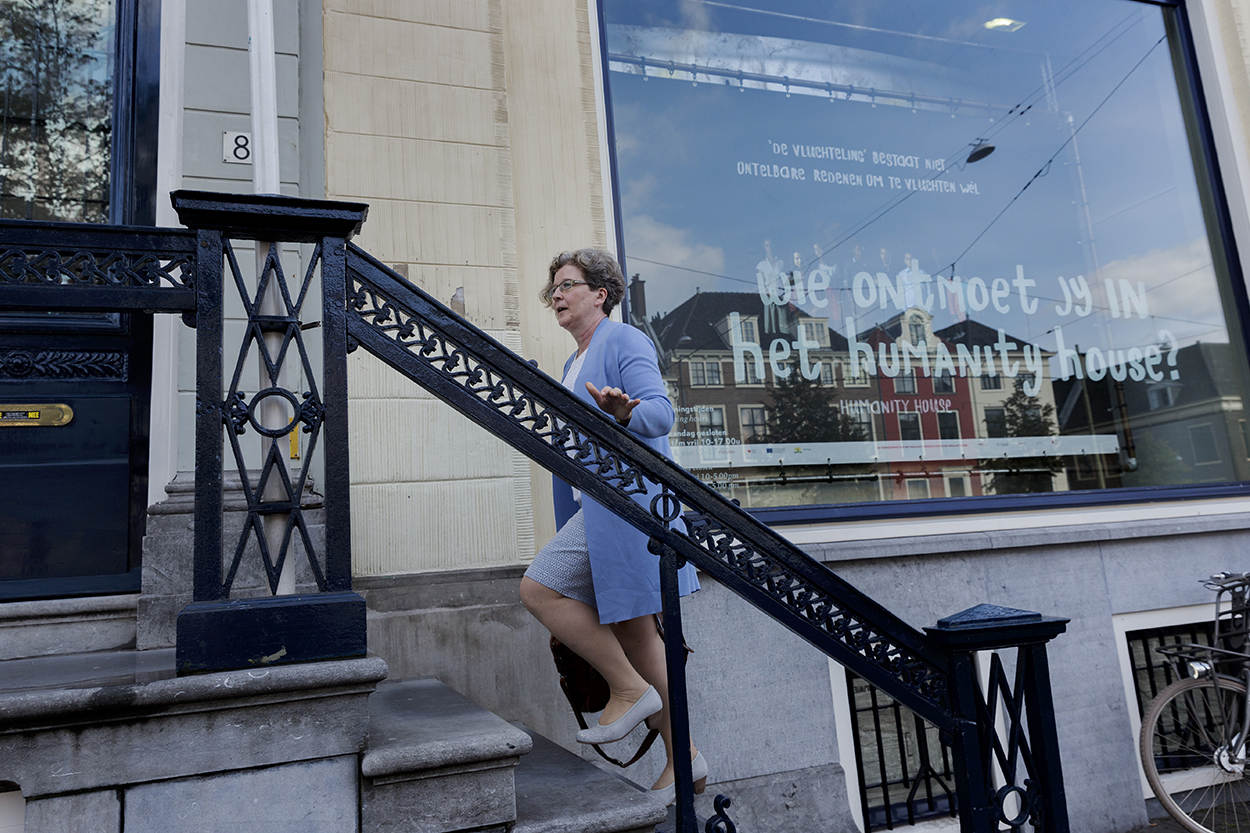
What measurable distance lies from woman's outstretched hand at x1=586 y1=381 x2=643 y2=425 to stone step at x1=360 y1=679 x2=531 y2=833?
979 mm

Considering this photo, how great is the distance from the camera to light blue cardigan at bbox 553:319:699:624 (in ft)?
8.93

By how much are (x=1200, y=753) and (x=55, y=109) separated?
636cm

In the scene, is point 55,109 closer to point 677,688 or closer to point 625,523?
point 625,523

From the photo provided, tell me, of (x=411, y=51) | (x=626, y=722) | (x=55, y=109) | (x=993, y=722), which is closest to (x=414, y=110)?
(x=411, y=51)

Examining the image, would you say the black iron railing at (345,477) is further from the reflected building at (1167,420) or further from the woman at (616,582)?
the reflected building at (1167,420)

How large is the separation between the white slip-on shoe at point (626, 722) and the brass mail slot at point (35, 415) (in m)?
2.41

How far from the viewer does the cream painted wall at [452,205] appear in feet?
12.4

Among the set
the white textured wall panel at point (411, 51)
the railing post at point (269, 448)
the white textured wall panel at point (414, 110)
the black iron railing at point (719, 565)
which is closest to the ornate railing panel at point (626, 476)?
the black iron railing at point (719, 565)

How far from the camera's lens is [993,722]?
2799 mm

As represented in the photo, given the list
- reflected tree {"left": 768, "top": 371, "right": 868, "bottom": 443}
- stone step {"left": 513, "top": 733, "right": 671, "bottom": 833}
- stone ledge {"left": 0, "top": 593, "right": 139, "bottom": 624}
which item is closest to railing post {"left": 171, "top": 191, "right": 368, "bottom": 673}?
stone step {"left": 513, "top": 733, "right": 671, "bottom": 833}

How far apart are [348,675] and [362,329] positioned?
2.99ft

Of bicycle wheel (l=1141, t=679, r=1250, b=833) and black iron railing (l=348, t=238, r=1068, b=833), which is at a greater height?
black iron railing (l=348, t=238, r=1068, b=833)

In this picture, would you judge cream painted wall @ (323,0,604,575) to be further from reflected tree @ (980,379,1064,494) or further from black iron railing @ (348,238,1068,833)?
reflected tree @ (980,379,1064,494)

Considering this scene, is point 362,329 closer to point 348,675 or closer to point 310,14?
point 348,675
